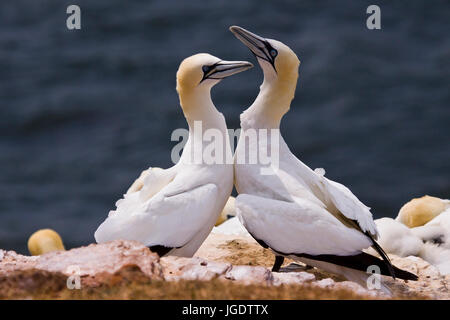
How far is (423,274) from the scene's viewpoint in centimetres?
925

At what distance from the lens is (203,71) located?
8492mm

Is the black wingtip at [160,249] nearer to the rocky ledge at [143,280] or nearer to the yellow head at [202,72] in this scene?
the rocky ledge at [143,280]

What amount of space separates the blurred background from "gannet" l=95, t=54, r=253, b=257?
782 centimetres

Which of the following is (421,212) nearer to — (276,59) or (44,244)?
(276,59)

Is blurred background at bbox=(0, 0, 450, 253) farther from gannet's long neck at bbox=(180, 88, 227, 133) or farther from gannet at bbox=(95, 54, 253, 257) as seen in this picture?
gannet's long neck at bbox=(180, 88, 227, 133)

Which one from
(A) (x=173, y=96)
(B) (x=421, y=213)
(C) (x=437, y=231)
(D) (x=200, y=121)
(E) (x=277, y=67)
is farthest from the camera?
(A) (x=173, y=96)

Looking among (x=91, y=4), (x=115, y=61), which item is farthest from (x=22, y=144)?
(x=91, y=4)

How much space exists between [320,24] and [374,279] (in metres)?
12.9

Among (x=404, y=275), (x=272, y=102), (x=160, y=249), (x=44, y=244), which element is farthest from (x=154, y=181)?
(x=44, y=244)

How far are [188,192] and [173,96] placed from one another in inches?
438

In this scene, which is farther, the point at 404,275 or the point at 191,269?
the point at 404,275

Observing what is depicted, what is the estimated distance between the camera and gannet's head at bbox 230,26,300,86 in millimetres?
8648

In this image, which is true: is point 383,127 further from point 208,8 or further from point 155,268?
point 155,268

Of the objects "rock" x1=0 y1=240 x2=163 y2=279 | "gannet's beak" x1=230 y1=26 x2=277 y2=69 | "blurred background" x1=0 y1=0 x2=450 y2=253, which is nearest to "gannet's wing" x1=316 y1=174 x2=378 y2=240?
"gannet's beak" x1=230 y1=26 x2=277 y2=69
